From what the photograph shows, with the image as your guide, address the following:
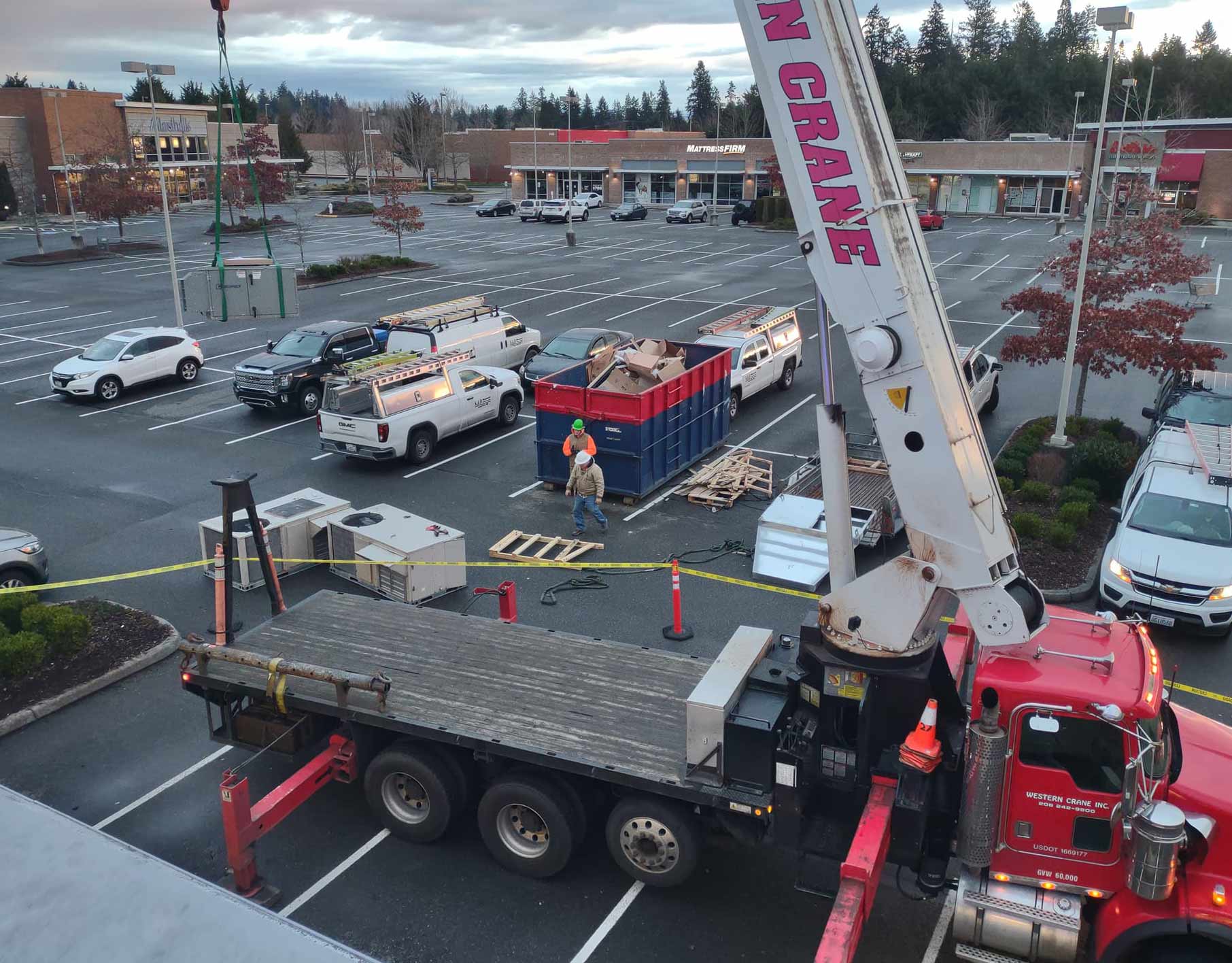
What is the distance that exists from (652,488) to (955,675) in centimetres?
1047

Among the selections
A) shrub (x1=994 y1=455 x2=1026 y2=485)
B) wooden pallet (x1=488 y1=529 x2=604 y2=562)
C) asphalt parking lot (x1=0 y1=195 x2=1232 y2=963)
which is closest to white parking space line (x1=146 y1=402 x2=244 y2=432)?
asphalt parking lot (x1=0 y1=195 x2=1232 y2=963)

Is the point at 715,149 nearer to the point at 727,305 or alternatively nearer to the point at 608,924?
the point at 727,305

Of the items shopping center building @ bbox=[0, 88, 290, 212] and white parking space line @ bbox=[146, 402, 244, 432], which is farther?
shopping center building @ bbox=[0, 88, 290, 212]

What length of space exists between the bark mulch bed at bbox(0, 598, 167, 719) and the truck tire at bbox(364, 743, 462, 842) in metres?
4.82

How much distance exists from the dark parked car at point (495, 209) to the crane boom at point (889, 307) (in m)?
69.8

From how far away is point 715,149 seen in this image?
78.7 m

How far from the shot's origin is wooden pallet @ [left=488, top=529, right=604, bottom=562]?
1538 centimetres

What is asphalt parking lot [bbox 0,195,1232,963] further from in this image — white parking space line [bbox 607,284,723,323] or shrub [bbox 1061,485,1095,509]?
shrub [bbox 1061,485,1095,509]

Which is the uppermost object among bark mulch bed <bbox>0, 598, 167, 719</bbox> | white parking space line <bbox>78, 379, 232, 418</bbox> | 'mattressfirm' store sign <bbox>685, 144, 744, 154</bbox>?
'mattressfirm' store sign <bbox>685, 144, 744, 154</bbox>

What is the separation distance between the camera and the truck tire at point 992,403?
23078mm

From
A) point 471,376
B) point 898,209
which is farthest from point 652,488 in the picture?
point 898,209

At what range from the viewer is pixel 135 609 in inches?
533

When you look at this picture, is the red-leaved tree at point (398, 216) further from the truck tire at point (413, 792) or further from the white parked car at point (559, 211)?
the truck tire at point (413, 792)

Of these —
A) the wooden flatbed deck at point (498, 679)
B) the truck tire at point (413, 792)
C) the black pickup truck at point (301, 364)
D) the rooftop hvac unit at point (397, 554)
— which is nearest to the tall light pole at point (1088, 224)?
the rooftop hvac unit at point (397, 554)
